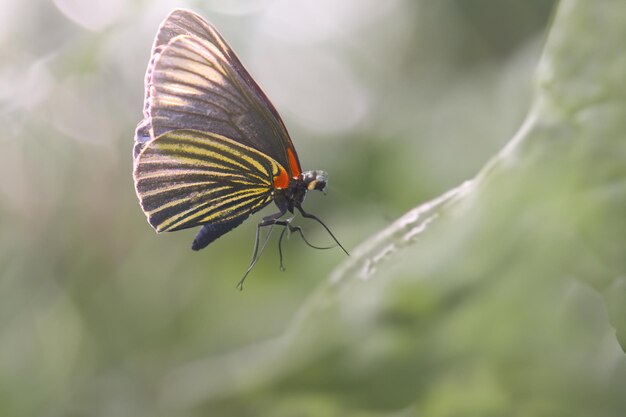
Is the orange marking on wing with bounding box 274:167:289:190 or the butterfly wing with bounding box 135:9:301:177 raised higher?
the butterfly wing with bounding box 135:9:301:177

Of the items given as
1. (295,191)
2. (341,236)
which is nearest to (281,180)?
(295,191)

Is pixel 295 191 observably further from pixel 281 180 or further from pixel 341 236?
pixel 341 236

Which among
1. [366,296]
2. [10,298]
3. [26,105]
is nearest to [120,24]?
[26,105]

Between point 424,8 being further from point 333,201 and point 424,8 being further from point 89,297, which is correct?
point 89,297

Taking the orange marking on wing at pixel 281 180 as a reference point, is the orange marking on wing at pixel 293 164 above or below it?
above
